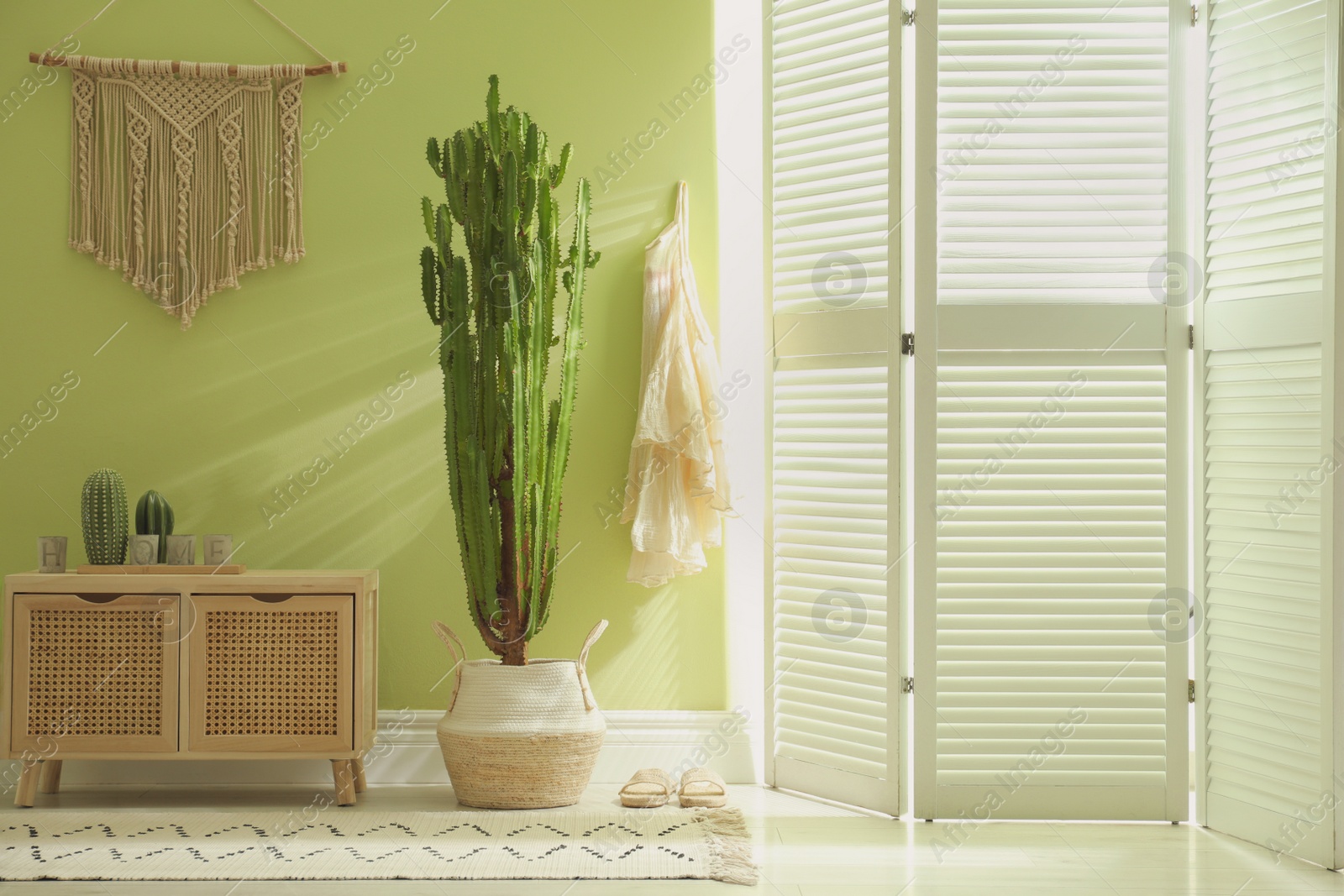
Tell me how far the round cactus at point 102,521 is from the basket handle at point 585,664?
1.25 meters

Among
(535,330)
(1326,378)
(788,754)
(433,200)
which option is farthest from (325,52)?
(1326,378)

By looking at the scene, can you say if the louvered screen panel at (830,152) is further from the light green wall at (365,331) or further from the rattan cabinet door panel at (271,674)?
the rattan cabinet door panel at (271,674)

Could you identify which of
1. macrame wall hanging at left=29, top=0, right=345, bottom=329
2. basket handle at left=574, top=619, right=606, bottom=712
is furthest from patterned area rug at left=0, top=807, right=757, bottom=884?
macrame wall hanging at left=29, top=0, right=345, bottom=329

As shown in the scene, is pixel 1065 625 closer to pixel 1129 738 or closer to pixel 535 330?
pixel 1129 738

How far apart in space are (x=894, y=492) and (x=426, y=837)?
1429 millimetres

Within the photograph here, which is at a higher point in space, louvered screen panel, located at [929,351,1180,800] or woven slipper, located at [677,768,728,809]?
louvered screen panel, located at [929,351,1180,800]

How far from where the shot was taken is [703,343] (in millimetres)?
3211

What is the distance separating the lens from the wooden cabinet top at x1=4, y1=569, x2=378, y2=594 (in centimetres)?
286

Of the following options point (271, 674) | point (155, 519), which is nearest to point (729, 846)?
point (271, 674)

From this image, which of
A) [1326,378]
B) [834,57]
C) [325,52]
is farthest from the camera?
[325,52]

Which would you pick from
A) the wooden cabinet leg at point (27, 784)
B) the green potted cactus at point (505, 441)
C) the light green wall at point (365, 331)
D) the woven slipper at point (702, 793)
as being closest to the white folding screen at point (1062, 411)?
the woven slipper at point (702, 793)

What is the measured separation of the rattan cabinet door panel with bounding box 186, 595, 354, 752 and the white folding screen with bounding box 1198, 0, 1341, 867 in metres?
2.20

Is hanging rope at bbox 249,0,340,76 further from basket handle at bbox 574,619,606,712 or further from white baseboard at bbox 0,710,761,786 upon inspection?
white baseboard at bbox 0,710,761,786

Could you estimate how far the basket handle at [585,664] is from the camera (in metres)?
2.98
